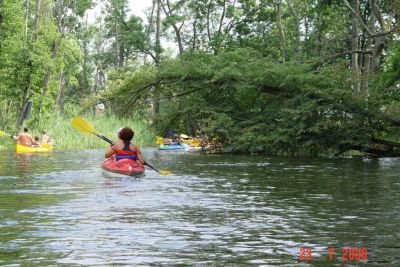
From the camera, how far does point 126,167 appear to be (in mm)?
16141

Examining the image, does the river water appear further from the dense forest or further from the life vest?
the dense forest

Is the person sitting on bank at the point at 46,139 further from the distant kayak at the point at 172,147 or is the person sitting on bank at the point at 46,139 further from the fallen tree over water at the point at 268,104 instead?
the distant kayak at the point at 172,147

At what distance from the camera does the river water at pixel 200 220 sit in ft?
21.5

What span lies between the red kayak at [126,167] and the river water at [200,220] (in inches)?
9.2

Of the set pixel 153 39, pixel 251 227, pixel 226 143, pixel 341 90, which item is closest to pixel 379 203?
pixel 251 227

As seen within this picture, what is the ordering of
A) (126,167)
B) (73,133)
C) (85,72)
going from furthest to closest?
(85,72) < (73,133) < (126,167)

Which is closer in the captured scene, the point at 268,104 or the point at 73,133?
the point at 268,104

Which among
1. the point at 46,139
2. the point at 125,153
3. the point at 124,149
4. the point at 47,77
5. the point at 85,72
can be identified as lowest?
the point at 125,153

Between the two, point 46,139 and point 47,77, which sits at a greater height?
point 47,77

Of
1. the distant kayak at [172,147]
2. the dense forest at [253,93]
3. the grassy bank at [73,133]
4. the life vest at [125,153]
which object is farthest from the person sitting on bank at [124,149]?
the distant kayak at [172,147]

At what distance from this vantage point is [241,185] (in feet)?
47.6
